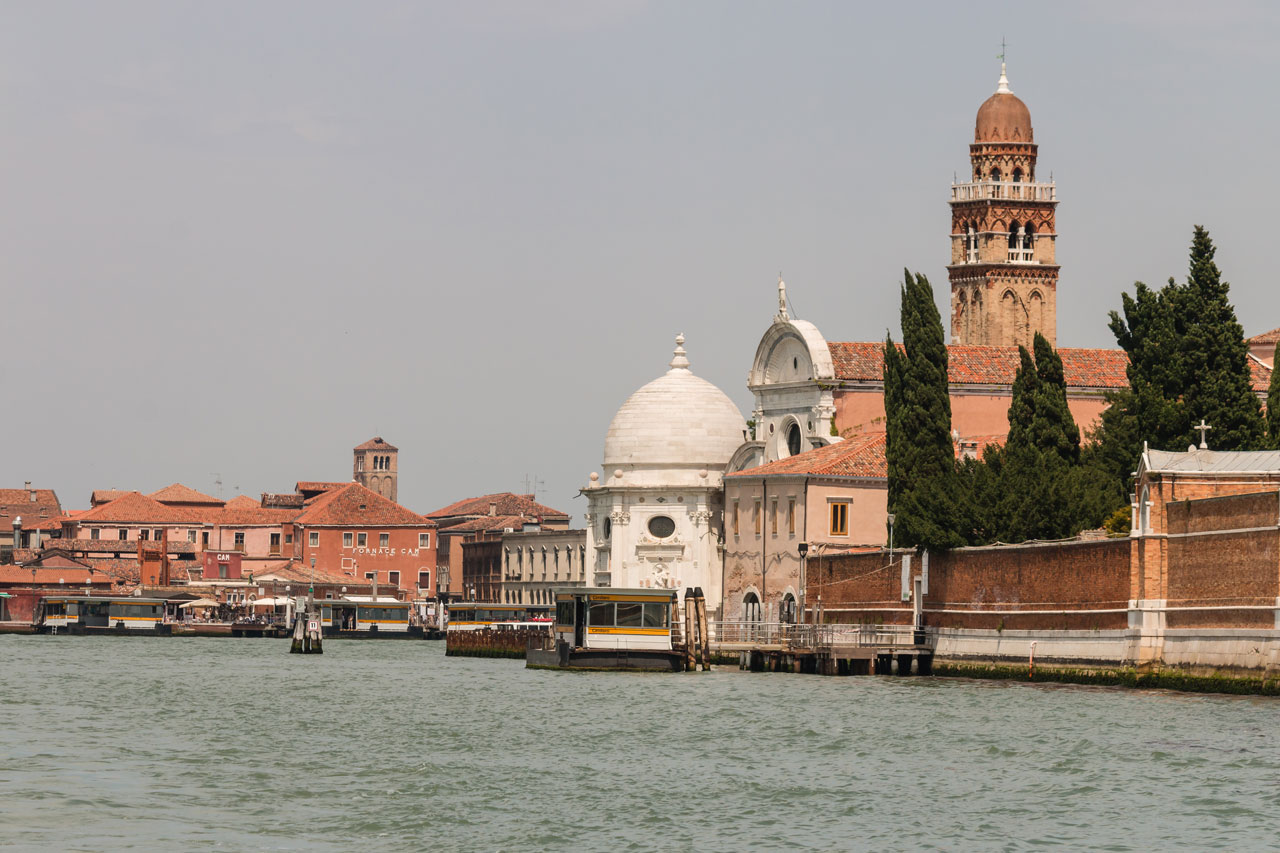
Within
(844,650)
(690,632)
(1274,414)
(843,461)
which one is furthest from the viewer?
(843,461)

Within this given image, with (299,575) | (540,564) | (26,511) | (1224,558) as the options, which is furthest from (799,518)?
(26,511)

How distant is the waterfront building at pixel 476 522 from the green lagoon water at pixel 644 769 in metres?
75.7

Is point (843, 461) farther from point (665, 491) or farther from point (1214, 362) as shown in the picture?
point (1214, 362)

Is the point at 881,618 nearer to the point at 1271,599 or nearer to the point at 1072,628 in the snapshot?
the point at 1072,628

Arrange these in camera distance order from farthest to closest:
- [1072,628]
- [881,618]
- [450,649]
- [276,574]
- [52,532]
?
[52,532] → [276,574] → [450,649] → [881,618] → [1072,628]

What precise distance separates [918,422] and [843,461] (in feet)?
27.0

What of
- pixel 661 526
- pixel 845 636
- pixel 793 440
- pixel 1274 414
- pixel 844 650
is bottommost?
pixel 844 650

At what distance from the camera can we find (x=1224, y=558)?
35781 mm

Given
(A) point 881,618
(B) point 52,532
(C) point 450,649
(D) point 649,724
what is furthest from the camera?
(B) point 52,532

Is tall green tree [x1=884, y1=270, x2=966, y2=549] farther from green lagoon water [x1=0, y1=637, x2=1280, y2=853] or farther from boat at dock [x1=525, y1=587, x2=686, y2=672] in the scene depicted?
green lagoon water [x1=0, y1=637, x2=1280, y2=853]

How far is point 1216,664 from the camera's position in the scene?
3541 cm

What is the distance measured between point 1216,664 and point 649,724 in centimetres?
901

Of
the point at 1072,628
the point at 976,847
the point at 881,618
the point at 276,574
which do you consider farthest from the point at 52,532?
the point at 976,847

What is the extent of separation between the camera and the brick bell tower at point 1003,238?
74250 millimetres
